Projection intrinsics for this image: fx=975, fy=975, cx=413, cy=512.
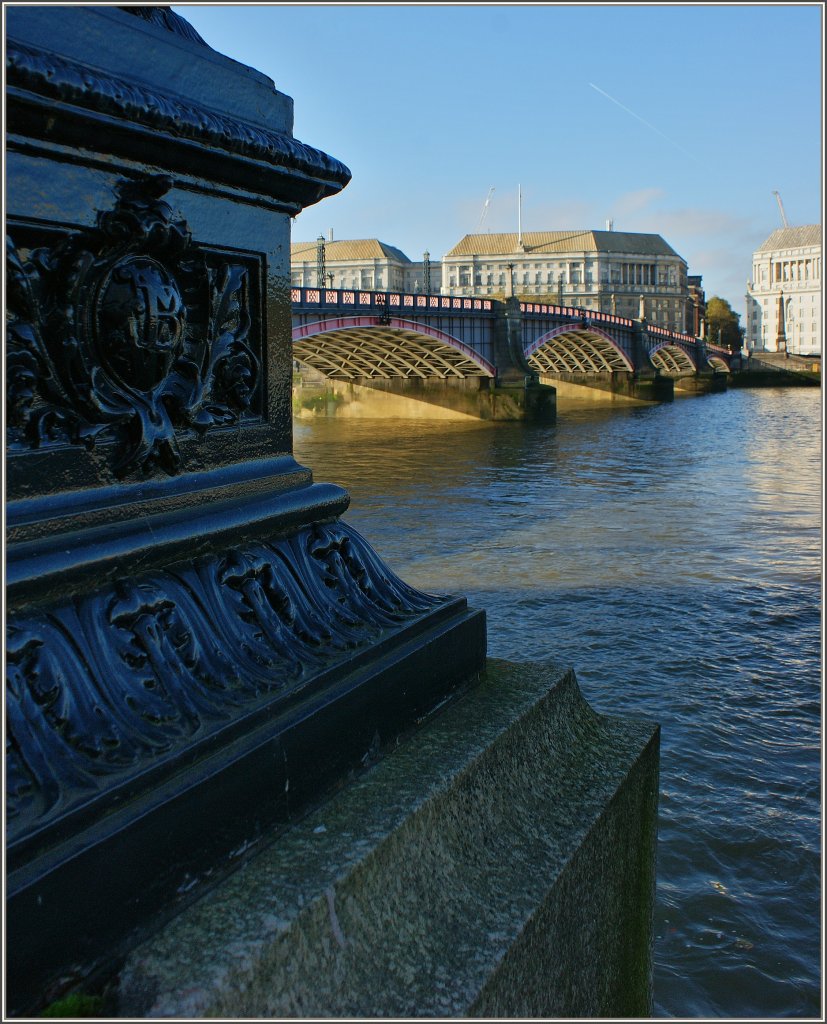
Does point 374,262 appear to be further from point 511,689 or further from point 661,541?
point 511,689

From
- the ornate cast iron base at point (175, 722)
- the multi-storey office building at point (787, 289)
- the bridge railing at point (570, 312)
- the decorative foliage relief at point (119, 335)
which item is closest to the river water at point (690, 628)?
the ornate cast iron base at point (175, 722)

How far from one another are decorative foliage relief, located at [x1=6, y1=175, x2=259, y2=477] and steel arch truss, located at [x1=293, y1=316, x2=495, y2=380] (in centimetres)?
2250

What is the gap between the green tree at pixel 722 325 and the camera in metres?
102

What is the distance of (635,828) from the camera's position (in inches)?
78.4

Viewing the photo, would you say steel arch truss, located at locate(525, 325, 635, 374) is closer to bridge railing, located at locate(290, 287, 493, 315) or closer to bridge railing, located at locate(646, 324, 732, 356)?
bridge railing, located at locate(646, 324, 732, 356)

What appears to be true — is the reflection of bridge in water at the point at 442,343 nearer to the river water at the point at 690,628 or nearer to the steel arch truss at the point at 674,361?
the river water at the point at 690,628

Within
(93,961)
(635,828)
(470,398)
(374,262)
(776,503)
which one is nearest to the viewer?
(93,961)

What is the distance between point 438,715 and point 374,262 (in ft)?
338

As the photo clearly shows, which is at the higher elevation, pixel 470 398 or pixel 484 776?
pixel 470 398

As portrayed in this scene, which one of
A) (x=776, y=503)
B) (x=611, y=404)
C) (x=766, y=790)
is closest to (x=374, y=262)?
(x=611, y=404)

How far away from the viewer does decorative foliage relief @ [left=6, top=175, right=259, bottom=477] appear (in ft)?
4.25

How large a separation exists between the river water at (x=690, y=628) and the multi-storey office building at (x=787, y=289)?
110m

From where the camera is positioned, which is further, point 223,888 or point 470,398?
point 470,398

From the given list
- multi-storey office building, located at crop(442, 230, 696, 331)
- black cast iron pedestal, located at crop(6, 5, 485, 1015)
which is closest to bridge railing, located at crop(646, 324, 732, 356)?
multi-storey office building, located at crop(442, 230, 696, 331)
